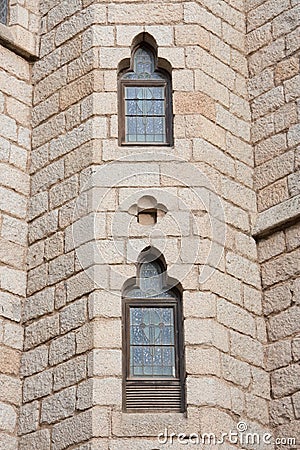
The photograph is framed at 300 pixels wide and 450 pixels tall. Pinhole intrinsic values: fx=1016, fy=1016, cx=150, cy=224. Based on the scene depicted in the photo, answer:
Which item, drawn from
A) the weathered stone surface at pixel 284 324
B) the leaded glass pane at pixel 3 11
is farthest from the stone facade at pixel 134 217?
the leaded glass pane at pixel 3 11

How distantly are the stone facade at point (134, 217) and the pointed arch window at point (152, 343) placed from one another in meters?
0.11

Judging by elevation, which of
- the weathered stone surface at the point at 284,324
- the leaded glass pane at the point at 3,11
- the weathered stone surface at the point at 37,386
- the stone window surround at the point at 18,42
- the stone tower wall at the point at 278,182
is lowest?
the weathered stone surface at the point at 37,386

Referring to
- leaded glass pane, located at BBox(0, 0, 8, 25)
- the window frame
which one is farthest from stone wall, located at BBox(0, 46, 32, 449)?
the window frame

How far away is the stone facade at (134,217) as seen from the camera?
20.7 feet

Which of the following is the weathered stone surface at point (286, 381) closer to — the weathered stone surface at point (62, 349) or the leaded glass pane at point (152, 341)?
the leaded glass pane at point (152, 341)

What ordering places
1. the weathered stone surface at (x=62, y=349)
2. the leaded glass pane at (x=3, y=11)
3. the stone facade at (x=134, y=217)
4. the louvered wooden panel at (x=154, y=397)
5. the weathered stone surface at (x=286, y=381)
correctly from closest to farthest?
the louvered wooden panel at (x=154, y=397), the stone facade at (x=134, y=217), the weathered stone surface at (x=62, y=349), the weathered stone surface at (x=286, y=381), the leaded glass pane at (x=3, y=11)

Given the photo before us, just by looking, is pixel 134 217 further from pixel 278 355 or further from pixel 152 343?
pixel 278 355

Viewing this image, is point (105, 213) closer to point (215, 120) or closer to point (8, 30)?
point (215, 120)

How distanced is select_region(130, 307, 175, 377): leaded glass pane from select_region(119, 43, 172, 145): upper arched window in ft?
4.16

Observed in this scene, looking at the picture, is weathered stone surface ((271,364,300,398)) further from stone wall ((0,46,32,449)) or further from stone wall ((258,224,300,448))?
stone wall ((0,46,32,449))

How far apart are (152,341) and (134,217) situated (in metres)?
0.85

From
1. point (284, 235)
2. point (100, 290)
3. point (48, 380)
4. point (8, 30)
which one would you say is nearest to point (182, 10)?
point (8, 30)

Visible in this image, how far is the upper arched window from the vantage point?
716 cm

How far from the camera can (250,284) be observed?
694 centimetres
